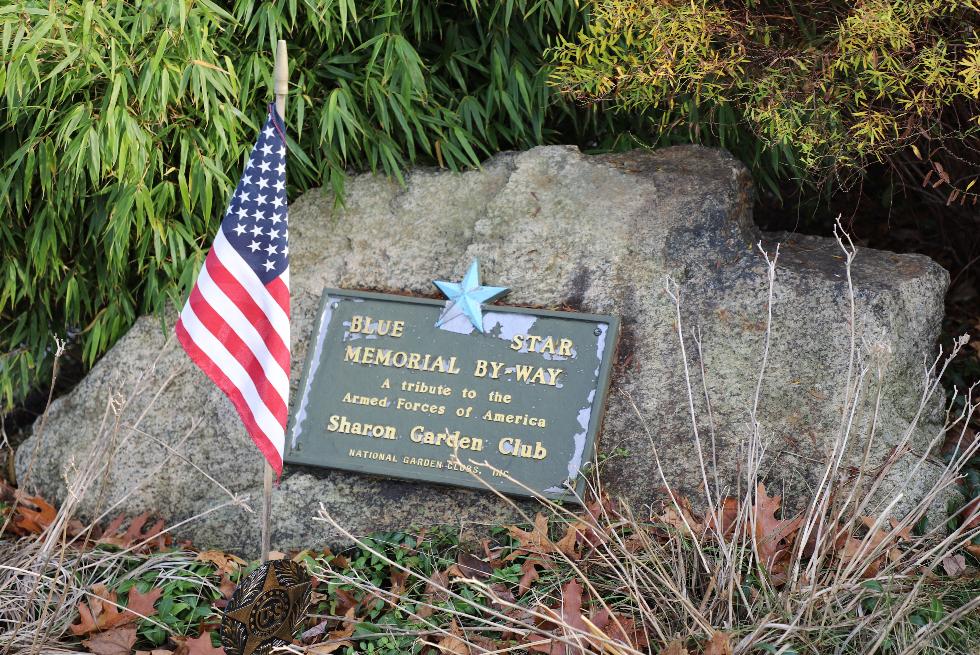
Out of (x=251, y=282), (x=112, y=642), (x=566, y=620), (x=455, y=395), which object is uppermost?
(x=251, y=282)

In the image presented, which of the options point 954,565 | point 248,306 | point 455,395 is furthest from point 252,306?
point 954,565

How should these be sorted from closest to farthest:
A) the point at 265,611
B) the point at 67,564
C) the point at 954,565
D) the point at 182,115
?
the point at 265,611 < the point at 954,565 < the point at 67,564 < the point at 182,115

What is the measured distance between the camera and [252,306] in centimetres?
308

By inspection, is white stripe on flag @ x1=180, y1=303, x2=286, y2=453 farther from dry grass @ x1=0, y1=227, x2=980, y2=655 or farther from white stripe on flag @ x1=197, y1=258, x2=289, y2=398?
dry grass @ x1=0, y1=227, x2=980, y2=655

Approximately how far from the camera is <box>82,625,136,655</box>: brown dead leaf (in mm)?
3252

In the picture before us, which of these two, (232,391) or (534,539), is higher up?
(232,391)

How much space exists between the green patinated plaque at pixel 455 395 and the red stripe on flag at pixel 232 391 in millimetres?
649

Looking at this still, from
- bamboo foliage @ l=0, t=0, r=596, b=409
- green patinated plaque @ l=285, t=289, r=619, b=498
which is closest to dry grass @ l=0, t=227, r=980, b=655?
green patinated plaque @ l=285, t=289, r=619, b=498

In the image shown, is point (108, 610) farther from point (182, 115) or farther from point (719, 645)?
point (719, 645)

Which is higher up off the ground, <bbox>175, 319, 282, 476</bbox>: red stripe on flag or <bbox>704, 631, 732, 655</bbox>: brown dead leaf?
<bbox>175, 319, 282, 476</bbox>: red stripe on flag

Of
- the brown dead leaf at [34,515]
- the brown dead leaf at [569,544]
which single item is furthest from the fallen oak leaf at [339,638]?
the brown dead leaf at [34,515]

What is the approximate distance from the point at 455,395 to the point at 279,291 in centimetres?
90

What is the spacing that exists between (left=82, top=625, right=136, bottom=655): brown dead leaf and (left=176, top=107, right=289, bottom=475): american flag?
2.80 ft

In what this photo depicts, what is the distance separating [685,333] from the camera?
144 inches
